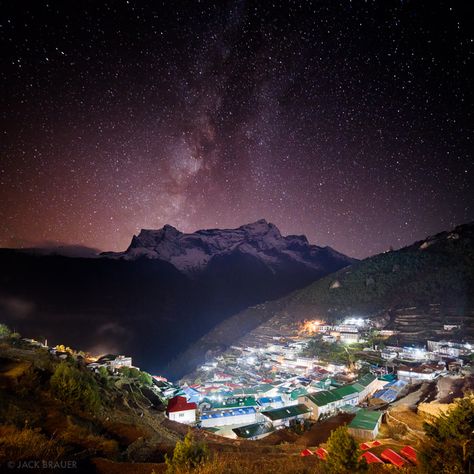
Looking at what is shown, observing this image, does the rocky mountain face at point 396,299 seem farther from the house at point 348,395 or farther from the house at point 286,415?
the house at point 286,415

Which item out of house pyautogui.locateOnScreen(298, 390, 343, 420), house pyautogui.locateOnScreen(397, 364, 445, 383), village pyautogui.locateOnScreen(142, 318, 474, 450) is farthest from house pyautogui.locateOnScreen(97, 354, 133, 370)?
house pyautogui.locateOnScreen(397, 364, 445, 383)

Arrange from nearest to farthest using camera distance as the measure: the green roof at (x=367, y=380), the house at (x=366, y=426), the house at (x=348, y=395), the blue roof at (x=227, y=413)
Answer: the house at (x=366, y=426), the blue roof at (x=227, y=413), the house at (x=348, y=395), the green roof at (x=367, y=380)

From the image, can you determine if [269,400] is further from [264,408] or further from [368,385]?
[368,385]

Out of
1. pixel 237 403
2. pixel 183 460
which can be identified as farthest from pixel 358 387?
pixel 183 460

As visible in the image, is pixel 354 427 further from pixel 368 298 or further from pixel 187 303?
pixel 187 303

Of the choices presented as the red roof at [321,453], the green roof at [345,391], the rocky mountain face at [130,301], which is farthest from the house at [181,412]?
the rocky mountain face at [130,301]

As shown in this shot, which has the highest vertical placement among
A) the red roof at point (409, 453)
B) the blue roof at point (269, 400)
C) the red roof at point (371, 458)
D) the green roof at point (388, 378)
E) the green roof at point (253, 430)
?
the red roof at point (371, 458)

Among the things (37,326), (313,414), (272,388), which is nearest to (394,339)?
(272,388)

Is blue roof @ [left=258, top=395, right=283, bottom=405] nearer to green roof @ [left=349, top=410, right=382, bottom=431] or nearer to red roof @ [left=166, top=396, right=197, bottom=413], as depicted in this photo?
red roof @ [left=166, top=396, right=197, bottom=413]
